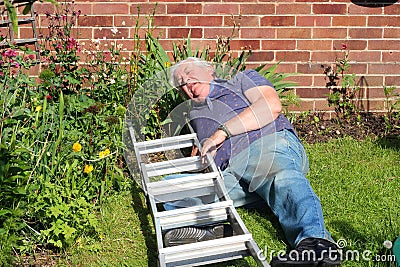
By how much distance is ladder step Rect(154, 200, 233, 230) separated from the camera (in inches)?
126

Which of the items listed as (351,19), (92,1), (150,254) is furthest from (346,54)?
(150,254)

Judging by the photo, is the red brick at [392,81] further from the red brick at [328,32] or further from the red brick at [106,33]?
the red brick at [106,33]

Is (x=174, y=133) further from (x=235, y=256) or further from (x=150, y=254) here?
(x=235, y=256)

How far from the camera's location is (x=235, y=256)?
9.61ft

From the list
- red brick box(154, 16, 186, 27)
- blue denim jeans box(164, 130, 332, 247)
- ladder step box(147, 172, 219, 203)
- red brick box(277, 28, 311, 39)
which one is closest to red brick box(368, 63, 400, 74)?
red brick box(277, 28, 311, 39)

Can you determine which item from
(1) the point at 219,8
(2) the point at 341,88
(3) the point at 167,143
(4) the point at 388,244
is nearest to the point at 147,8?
(1) the point at 219,8

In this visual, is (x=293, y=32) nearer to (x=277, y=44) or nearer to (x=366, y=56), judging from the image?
(x=277, y=44)

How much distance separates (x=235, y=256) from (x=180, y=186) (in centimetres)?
75

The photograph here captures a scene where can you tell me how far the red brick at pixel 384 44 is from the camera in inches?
211

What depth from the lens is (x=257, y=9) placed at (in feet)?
17.1

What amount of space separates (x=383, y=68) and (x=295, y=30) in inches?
33.9

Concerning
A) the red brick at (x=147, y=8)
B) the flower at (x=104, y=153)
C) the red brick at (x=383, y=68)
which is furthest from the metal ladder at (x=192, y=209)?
the red brick at (x=383, y=68)

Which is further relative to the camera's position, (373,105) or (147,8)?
(373,105)

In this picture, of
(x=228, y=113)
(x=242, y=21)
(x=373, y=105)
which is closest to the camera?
(x=228, y=113)
